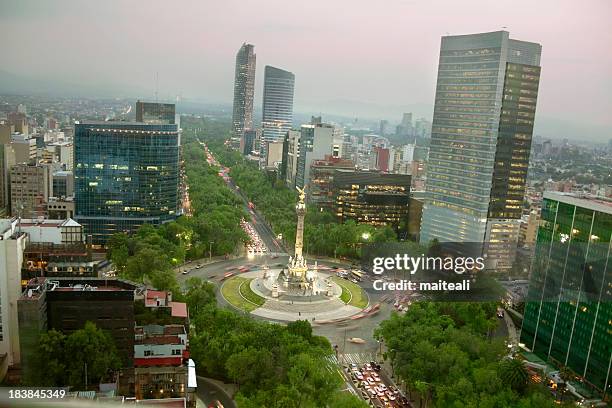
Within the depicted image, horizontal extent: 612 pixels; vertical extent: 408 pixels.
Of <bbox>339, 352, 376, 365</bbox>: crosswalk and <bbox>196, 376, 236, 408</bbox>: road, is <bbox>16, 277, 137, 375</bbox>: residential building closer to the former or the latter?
<bbox>196, 376, 236, 408</bbox>: road

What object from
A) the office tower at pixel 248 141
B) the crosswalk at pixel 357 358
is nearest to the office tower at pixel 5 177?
the crosswalk at pixel 357 358

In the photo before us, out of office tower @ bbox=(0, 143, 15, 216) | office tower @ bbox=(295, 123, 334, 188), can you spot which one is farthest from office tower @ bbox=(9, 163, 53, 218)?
office tower @ bbox=(295, 123, 334, 188)

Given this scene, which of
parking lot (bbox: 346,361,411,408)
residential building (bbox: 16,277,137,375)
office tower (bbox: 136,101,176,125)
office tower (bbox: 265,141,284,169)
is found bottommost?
parking lot (bbox: 346,361,411,408)

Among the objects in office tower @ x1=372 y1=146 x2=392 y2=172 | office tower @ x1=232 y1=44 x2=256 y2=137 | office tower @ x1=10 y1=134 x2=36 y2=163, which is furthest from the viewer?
office tower @ x1=372 y1=146 x2=392 y2=172

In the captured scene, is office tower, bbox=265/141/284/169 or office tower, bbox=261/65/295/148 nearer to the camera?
office tower, bbox=261/65/295/148

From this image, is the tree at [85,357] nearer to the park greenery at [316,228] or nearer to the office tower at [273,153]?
the park greenery at [316,228]

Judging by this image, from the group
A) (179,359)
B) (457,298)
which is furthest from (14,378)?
(457,298)

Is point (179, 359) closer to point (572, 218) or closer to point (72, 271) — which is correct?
point (72, 271)
